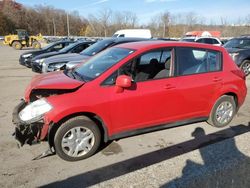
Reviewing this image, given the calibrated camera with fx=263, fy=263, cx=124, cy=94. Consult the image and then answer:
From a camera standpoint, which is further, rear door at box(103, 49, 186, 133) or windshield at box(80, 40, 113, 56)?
windshield at box(80, 40, 113, 56)

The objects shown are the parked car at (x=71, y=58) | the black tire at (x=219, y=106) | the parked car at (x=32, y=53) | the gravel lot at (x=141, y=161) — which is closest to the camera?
the gravel lot at (x=141, y=161)

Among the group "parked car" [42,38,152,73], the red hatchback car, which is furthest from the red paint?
"parked car" [42,38,152,73]

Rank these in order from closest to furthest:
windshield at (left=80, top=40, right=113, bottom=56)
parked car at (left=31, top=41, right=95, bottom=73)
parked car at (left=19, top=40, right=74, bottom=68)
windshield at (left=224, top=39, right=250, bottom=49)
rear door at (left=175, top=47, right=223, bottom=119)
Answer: rear door at (left=175, top=47, right=223, bottom=119), windshield at (left=80, top=40, right=113, bottom=56), parked car at (left=31, top=41, right=95, bottom=73), windshield at (left=224, top=39, right=250, bottom=49), parked car at (left=19, top=40, right=74, bottom=68)

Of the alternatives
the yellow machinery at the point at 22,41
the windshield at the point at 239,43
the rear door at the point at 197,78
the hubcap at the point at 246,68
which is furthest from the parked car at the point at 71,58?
the yellow machinery at the point at 22,41

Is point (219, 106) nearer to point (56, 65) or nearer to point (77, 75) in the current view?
point (77, 75)

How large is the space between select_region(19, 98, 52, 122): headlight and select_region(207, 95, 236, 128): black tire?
3.12m

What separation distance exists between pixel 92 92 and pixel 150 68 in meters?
1.24

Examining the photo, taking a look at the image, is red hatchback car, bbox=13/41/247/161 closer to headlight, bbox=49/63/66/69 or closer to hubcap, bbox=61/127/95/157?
hubcap, bbox=61/127/95/157

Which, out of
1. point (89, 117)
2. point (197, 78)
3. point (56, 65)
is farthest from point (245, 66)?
point (89, 117)

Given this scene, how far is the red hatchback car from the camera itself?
3.71 meters

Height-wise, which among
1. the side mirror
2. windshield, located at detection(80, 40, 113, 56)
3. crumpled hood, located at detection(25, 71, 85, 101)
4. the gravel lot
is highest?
windshield, located at detection(80, 40, 113, 56)

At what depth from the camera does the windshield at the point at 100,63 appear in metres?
4.18

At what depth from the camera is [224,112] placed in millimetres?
5250

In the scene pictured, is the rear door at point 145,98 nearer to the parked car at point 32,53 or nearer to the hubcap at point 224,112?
the hubcap at point 224,112
